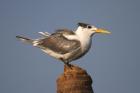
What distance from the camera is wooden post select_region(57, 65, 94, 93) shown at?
13.1 metres

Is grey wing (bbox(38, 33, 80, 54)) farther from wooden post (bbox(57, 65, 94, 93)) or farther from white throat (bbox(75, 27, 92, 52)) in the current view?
wooden post (bbox(57, 65, 94, 93))

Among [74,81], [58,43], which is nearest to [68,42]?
[58,43]

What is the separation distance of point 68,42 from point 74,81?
1831 millimetres

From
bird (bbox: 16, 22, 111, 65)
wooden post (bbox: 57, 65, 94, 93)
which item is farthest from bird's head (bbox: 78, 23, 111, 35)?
wooden post (bbox: 57, 65, 94, 93)

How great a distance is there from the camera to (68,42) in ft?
45.6

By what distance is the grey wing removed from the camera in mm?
13891

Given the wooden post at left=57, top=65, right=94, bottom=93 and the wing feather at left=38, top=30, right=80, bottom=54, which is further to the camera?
the wing feather at left=38, top=30, right=80, bottom=54

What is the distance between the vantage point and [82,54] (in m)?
13.2

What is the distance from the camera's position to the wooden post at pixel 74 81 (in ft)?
43.0

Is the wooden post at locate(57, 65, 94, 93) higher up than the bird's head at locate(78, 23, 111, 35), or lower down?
lower down

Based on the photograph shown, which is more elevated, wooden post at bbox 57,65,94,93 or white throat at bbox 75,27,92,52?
white throat at bbox 75,27,92,52

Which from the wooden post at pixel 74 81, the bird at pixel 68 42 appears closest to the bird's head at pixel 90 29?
the bird at pixel 68 42

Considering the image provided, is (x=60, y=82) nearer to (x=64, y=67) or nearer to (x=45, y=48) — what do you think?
(x=64, y=67)

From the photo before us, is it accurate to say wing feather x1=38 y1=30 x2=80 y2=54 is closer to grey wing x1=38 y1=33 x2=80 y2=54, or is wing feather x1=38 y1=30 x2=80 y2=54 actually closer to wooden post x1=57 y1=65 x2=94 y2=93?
grey wing x1=38 y1=33 x2=80 y2=54
